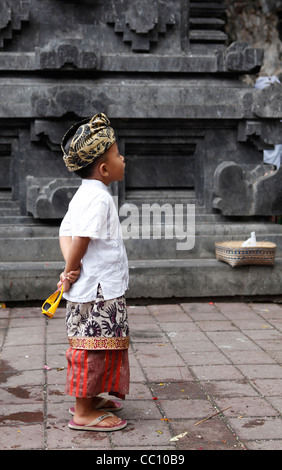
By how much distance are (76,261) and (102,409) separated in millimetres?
916

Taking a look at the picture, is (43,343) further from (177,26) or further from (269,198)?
(177,26)

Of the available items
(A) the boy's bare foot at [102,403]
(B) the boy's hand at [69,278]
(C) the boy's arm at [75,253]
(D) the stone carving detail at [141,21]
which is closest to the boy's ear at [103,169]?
(C) the boy's arm at [75,253]

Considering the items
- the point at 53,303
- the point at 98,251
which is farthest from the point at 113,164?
the point at 53,303

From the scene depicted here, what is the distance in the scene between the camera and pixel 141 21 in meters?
6.59

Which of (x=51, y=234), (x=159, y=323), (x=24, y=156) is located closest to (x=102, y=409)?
(x=159, y=323)

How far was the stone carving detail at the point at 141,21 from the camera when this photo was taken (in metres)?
6.59

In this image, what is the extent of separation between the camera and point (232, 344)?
5027 millimetres

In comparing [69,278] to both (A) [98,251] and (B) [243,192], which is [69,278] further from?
(B) [243,192]

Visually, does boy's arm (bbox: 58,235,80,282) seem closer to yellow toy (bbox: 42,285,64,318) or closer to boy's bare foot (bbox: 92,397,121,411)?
yellow toy (bbox: 42,285,64,318)

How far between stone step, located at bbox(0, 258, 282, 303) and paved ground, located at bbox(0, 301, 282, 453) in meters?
0.21

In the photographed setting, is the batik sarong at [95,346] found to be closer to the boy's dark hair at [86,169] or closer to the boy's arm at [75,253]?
the boy's arm at [75,253]

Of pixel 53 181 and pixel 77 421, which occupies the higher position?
pixel 53 181

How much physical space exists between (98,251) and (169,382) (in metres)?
1.22

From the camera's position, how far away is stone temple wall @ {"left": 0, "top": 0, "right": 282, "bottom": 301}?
21.1ft
